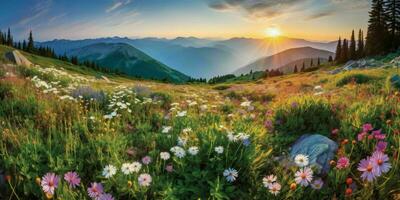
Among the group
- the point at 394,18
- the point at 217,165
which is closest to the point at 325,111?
the point at 217,165

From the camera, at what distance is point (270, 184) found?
3.98 metres

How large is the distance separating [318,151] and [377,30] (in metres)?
97.2

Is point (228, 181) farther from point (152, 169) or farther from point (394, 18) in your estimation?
point (394, 18)

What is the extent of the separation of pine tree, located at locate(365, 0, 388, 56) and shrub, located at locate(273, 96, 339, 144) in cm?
9426

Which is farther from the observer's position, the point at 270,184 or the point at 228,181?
the point at 228,181

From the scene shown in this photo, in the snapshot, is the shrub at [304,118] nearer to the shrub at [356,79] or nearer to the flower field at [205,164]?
the flower field at [205,164]

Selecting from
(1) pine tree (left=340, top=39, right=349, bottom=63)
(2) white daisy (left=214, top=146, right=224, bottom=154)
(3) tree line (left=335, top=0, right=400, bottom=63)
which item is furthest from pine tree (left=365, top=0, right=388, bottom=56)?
(2) white daisy (left=214, top=146, right=224, bottom=154)

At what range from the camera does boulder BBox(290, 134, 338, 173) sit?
4832 mm

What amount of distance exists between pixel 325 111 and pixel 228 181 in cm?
374

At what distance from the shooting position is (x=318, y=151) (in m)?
5.04

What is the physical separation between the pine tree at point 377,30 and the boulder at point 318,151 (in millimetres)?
96408

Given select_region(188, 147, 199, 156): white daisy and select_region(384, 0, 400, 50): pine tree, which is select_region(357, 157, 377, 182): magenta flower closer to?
select_region(188, 147, 199, 156): white daisy

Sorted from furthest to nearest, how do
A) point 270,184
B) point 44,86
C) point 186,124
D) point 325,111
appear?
point 44,86 → point 325,111 → point 186,124 → point 270,184

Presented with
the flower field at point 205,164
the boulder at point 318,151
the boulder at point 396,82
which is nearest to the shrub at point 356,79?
the boulder at point 396,82
